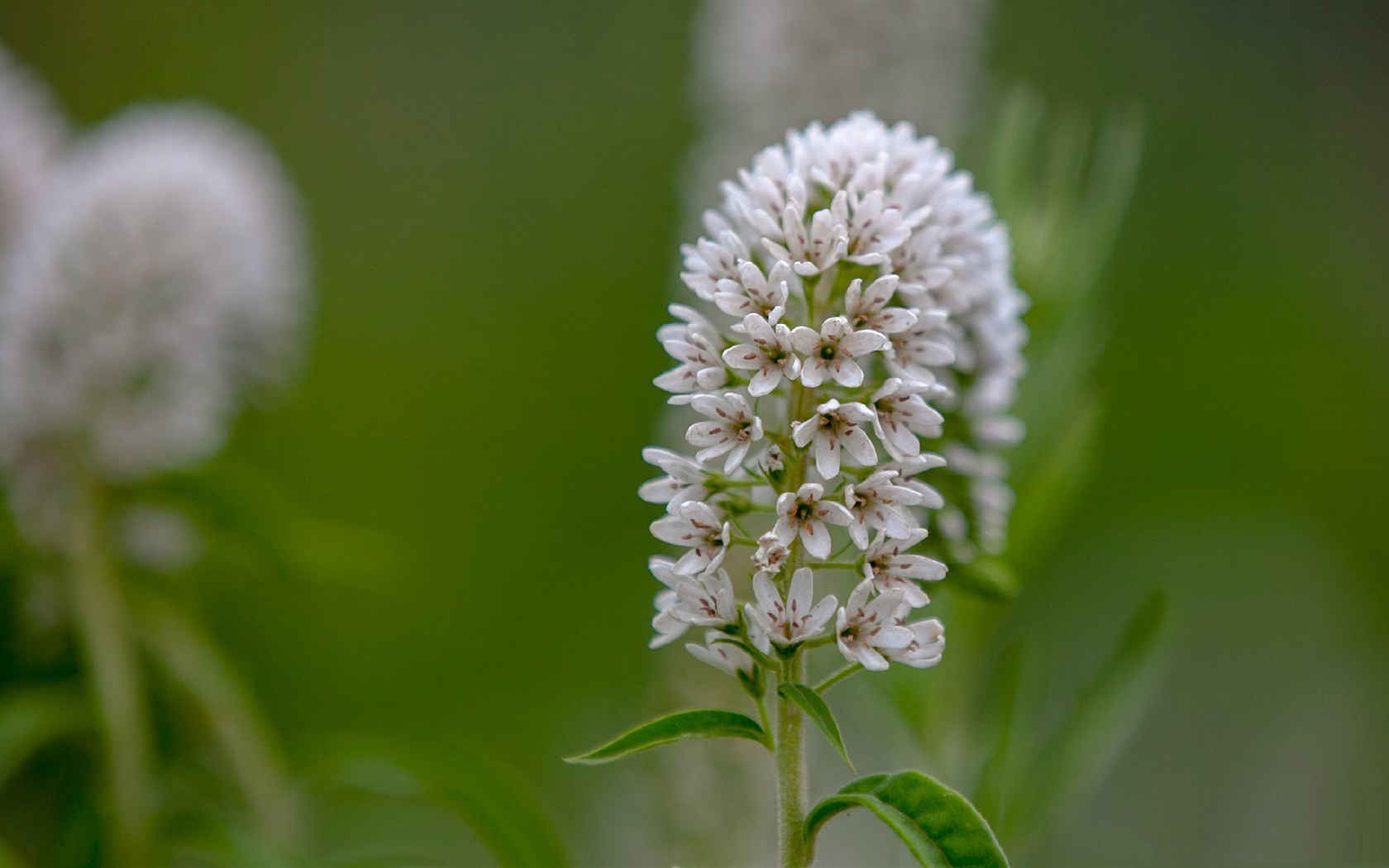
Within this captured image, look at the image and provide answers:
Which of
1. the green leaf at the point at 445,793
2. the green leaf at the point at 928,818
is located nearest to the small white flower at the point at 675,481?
the green leaf at the point at 928,818

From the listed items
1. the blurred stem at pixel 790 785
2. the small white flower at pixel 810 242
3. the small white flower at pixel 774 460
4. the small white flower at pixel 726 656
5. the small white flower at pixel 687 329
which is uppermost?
the small white flower at pixel 810 242

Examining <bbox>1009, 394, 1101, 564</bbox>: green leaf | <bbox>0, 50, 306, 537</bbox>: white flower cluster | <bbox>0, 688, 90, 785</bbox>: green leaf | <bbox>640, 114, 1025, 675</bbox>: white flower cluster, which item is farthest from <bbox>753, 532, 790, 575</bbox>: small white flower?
<bbox>0, 50, 306, 537</bbox>: white flower cluster

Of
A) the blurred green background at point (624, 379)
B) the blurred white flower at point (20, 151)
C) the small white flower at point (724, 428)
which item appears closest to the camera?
the small white flower at point (724, 428)

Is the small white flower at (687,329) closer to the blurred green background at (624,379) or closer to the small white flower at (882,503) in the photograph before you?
the small white flower at (882,503)

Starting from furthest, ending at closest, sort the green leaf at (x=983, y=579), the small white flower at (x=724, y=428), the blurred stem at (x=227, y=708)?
1. the blurred stem at (x=227, y=708)
2. the green leaf at (x=983, y=579)
3. the small white flower at (x=724, y=428)

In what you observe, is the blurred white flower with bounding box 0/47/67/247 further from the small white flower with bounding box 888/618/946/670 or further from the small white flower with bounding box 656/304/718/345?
the small white flower with bounding box 888/618/946/670

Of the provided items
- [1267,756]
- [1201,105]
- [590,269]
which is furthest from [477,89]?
[1267,756]

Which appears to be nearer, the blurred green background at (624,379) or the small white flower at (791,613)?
the small white flower at (791,613)
